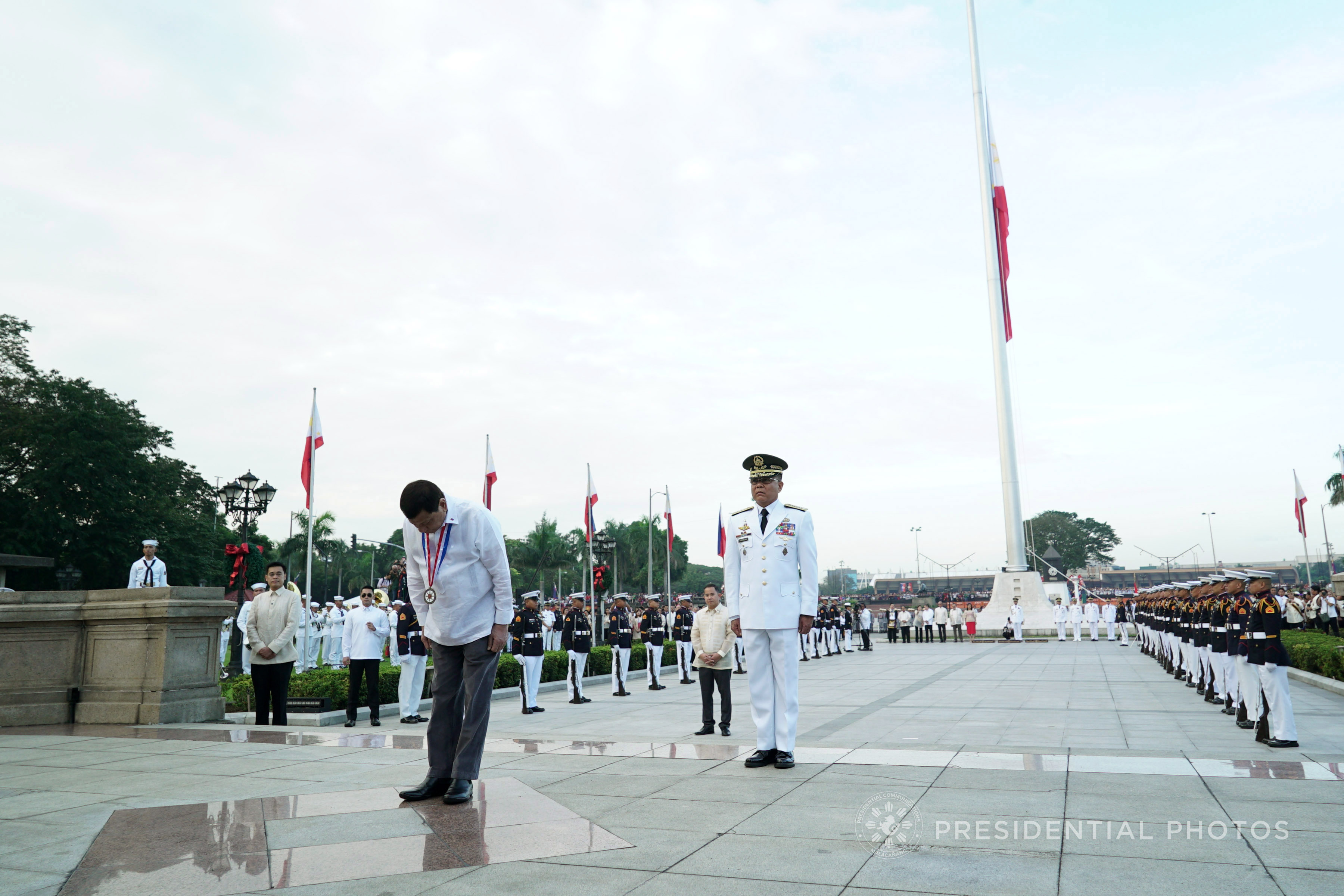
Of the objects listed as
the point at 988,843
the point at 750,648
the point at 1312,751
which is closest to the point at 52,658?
the point at 750,648

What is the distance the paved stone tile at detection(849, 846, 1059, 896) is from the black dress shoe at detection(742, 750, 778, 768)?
233cm

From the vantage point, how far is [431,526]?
5047 millimetres

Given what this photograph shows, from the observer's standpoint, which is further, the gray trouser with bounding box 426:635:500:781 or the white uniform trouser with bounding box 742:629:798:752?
the white uniform trouser with bounding box 742:629:798:752

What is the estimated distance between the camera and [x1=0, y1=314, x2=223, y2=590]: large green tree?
3875 centimetres

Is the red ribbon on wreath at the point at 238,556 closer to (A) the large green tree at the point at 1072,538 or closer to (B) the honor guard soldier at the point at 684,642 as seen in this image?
(B) the honor guard soldier at the point at 684,642

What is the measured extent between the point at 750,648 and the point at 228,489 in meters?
16.4

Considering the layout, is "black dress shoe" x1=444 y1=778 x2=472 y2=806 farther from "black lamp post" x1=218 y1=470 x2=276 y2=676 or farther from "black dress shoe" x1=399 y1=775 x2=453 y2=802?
"black lamp post" x1=218 y1=470 x2=276 y2=676

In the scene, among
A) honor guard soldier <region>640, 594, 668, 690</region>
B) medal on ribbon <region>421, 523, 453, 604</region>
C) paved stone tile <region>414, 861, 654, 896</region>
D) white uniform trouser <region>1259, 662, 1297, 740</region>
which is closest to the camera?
paved stone tile <region>414, 861, 654, 896</region>

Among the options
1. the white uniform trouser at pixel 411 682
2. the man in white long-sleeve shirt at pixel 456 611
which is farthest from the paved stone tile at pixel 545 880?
the white uniform trouser at pixel 411 682

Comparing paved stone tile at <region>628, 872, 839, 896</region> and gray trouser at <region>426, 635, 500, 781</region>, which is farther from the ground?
gray trouser at <region>426, 635, 500, 781</region>

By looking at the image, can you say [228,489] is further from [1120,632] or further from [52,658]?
[1120,632]

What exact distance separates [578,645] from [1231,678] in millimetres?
10101

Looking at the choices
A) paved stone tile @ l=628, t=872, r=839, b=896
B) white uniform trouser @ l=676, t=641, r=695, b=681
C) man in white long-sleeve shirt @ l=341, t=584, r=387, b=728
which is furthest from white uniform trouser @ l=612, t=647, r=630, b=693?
paved stone tile @ l=628, t=872, r=839, b=896

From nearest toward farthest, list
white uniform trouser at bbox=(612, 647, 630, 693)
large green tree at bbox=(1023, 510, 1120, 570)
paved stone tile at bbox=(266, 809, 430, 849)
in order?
paved stone tile at bbox=(266, 809, 430, 849)
white uniform trouser at bbox=(612, 647, 630, 693)
large green tree at bbox=(1023, 510, 1120, 570)
